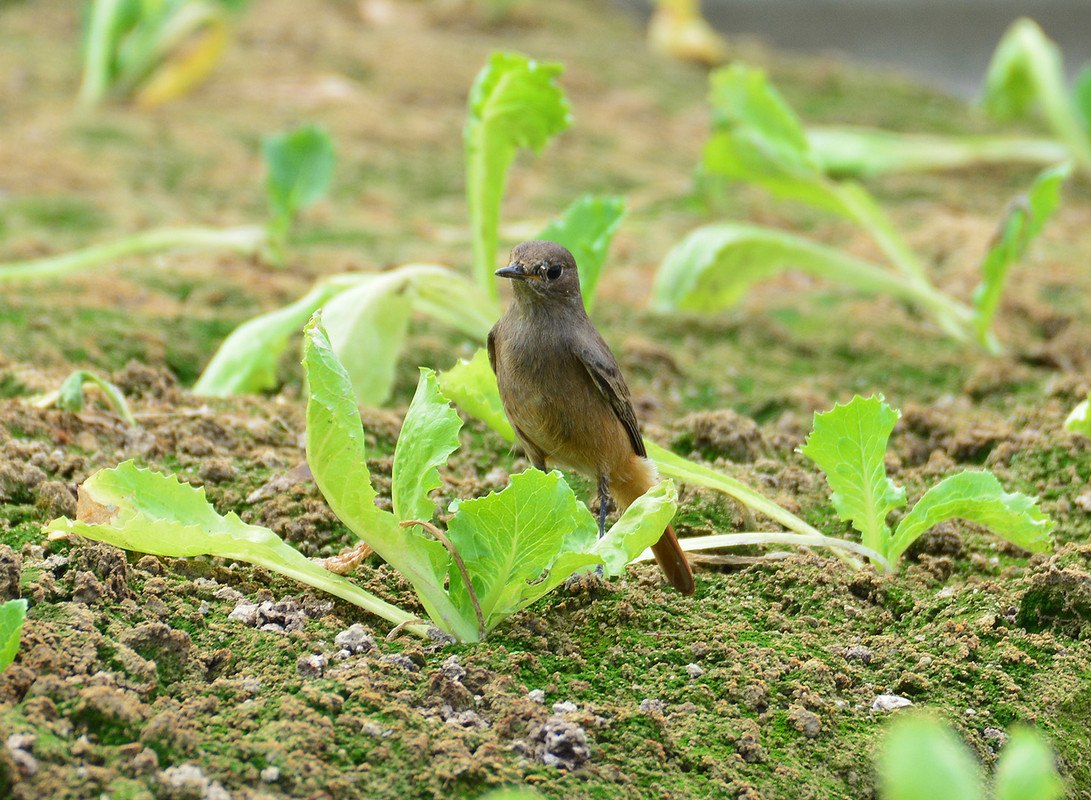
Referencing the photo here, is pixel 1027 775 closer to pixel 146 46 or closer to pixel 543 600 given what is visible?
pixel 543 600

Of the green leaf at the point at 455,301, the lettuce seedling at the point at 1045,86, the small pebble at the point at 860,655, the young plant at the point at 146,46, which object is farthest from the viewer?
the young plant at the point at 146,46

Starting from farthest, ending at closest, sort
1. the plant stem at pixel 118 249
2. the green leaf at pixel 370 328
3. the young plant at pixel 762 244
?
the young plant at pixel 762 244 < the plant stem at pixel 118 249 < the green leaf at pixel 370 328

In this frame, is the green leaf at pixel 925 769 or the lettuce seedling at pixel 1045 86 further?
the lettuce seedling at pixel 1045 86

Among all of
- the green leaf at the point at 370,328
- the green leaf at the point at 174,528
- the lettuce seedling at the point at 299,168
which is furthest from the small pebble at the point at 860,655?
the lettuce seedling at the point at 299,168

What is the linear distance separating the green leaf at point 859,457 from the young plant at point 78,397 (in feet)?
5.86

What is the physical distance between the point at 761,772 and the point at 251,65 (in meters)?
7.28

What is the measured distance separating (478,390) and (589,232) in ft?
2.53

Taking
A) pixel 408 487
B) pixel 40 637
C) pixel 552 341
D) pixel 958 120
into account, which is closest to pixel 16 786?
pixel 40 637

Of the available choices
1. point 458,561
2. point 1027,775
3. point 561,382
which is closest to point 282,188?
point 561,382

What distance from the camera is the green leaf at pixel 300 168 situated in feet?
14.4

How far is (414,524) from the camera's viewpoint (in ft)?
6.96

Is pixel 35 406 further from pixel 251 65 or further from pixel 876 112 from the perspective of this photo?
pixel 876 112

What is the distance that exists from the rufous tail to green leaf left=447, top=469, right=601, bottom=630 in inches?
12.6

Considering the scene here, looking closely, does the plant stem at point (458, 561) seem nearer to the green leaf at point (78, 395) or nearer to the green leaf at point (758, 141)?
the green leaf at point (78, 395)
